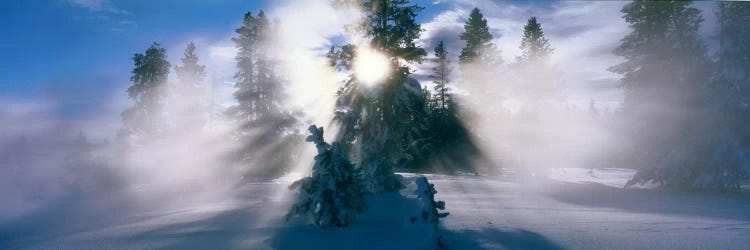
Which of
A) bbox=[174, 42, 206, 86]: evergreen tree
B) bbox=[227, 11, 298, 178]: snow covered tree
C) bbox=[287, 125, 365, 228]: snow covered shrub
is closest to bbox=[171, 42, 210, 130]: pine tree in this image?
bbox=[174, 42, 206, 86]: evergreen tree

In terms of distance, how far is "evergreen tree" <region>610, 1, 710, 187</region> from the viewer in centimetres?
1853

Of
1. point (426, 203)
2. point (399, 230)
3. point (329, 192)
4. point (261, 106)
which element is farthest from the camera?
point (261, 106)

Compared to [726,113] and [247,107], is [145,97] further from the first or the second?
Result: [726,113]

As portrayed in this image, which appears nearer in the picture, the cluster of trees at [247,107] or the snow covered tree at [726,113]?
the snow covered tree at [726,113]

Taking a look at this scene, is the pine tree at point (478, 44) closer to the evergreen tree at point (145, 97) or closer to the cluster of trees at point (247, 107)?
the cluster of trees at point (247, 107)

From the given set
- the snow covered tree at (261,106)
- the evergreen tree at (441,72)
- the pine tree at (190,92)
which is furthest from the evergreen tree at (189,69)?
the evergreen tree at (441,72)

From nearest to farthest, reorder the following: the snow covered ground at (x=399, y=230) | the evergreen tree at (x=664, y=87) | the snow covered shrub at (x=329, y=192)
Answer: the snow covered ground at (x=399, y=230)
the snow covered shrub at (x=329, y=192)
the evergreen tree at (x=664, y=87)

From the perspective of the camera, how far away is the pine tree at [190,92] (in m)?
38.0

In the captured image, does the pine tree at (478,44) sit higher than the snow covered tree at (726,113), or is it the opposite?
the pine tree at (478,44)

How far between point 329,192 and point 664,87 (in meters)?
18.3

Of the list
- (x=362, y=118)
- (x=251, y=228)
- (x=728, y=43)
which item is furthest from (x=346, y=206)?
(x=728, y=43)

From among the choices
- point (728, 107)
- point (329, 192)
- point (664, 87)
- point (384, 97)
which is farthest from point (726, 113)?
point (329, 192)

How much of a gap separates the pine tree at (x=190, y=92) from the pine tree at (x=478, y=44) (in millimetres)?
23612

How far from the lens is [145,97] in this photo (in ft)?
111
